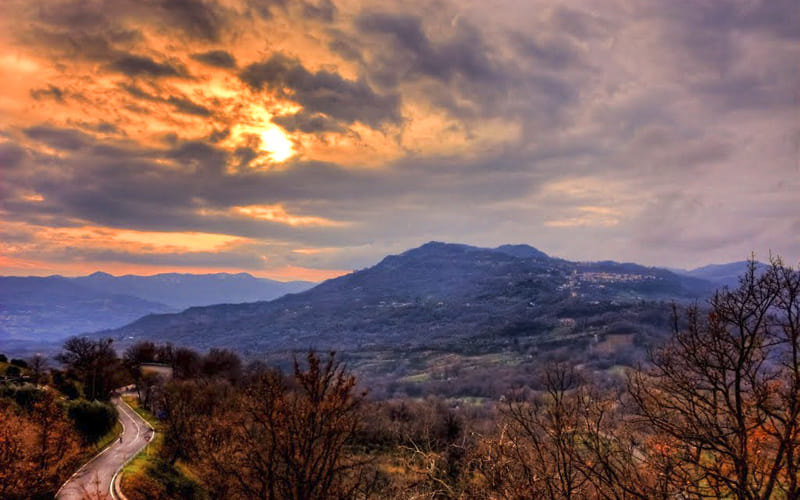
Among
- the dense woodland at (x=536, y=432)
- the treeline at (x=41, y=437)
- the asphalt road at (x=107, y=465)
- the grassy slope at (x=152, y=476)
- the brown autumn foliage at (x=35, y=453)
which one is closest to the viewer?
the dense woodland at (x=536, y=432)

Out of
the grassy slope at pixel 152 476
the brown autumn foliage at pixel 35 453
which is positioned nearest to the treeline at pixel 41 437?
the brown autumn foliage at pixel 35 453

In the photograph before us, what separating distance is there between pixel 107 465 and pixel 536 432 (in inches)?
1578

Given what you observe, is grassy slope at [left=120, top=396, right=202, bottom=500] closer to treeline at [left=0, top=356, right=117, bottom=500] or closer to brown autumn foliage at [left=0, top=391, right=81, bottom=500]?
treeline at [left=0, top=356, right=117, bottom=500]

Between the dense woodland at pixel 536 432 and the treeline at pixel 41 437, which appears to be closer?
the dense woodland at pixel 536 432

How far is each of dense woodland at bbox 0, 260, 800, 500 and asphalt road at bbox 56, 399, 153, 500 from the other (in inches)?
54.5

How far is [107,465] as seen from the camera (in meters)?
42.9

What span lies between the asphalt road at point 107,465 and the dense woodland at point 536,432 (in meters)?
1.38

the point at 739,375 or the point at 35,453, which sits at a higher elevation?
the point at 739,375

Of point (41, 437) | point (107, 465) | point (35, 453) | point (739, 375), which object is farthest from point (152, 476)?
point (739, 375)

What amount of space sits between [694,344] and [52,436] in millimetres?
43646

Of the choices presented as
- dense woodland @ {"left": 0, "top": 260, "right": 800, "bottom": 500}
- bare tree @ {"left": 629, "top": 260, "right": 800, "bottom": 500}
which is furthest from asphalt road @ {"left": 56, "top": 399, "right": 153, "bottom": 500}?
bare tree @ {"left": 629, "top": 260, "right": 800, "bottom": 500}

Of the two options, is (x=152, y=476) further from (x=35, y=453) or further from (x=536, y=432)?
(x=536, y=432)

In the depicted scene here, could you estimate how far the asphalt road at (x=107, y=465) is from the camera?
3455 centimetres

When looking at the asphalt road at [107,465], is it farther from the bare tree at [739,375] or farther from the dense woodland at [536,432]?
the bare tree at [739,375]
